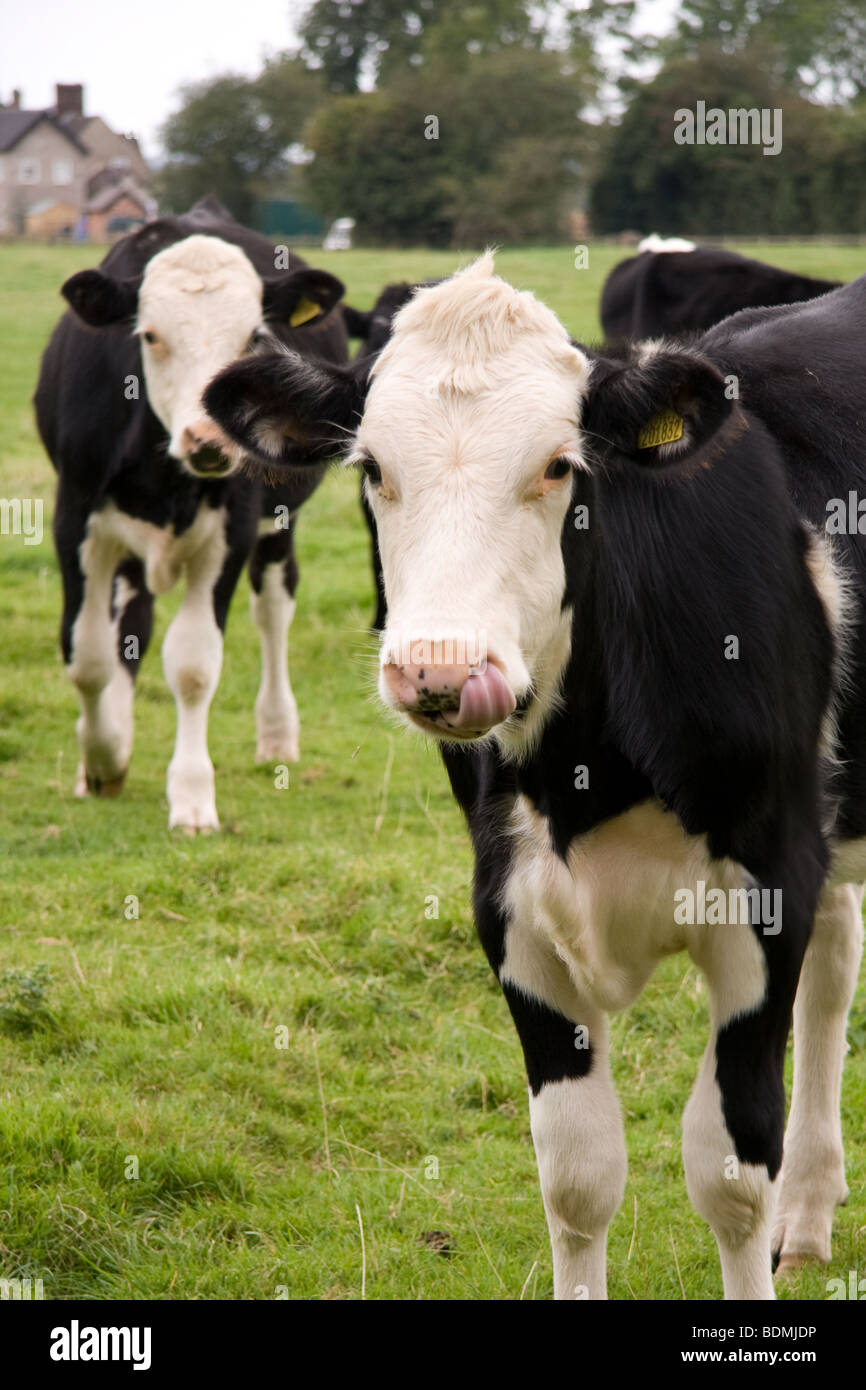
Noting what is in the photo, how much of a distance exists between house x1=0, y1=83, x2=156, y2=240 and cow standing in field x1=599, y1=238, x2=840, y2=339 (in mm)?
41034

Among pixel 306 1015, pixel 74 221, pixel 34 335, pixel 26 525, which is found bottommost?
pixel 306 1015

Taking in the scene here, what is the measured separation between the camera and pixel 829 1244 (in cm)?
427

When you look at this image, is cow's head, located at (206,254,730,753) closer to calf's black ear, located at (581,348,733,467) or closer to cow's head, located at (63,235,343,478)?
calf's black ear, located at (581,348,733,467)

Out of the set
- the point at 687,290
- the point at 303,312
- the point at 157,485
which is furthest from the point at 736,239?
the point at 157,485

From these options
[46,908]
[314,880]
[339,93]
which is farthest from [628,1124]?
[339,93]

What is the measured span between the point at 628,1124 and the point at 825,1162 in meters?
0.70

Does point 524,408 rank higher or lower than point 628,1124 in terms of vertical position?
higher

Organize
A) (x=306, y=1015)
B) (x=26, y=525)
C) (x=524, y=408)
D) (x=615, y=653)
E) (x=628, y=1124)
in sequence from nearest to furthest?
1. (x=524, y=408)
2. (x=615, y=653)
3. (x=628, y=1124)
4. (x=306, y=1015)
5. (x=26, y=525)

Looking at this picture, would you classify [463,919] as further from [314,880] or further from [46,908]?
[46,908]

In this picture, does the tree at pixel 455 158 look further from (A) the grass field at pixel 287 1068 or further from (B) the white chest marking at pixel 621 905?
(B) the white chest marking at pixel 621 905

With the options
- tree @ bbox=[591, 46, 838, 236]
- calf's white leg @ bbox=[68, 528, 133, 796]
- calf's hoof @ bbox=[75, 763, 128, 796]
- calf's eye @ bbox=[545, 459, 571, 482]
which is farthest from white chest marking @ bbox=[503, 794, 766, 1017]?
tree @ bbox=[591, 46, 838, 236]

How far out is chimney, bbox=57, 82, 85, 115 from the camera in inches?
2525

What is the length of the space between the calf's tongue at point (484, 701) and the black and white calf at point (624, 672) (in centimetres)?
11

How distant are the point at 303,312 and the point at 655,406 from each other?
5254mm
